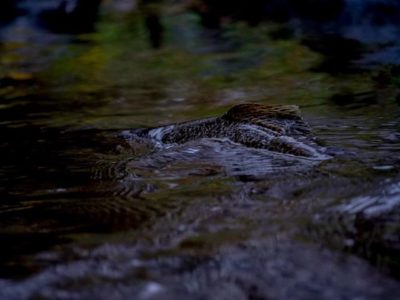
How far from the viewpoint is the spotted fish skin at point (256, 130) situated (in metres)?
2.69

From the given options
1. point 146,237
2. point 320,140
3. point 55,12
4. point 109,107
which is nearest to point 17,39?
point 55,12

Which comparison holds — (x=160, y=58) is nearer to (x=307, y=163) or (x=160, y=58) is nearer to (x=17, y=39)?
(x=17, y=39)

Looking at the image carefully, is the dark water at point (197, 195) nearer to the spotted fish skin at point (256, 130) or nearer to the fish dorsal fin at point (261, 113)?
the spotted fish skin at point (256, 130)

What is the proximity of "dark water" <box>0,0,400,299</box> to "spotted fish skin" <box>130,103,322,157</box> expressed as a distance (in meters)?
0.10

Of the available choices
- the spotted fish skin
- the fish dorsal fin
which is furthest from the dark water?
the fish dorsal fin

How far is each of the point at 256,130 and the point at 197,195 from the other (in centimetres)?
91

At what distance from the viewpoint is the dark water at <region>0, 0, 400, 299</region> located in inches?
55.7

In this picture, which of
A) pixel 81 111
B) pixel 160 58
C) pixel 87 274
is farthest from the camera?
pixel 160 58

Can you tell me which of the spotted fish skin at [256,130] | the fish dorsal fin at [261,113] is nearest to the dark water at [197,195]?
the spotted fish skin at [256,130]

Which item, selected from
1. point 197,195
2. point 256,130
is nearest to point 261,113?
point 256,130

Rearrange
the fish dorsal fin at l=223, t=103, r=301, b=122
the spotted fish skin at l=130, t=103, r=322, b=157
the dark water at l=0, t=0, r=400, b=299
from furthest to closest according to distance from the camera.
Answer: the fish dorsal fin at l=223, t=103, r=301, b=122, the spotted fish skin at l=130, t=103, r=322, b=157, the dark water at l=0, t=0, r=400, b=299

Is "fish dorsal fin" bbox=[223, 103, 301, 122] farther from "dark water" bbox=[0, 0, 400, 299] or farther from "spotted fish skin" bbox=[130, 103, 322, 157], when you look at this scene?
"dark water" bbox=[0, 0, 400, 299]

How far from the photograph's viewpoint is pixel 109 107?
4.37 metres

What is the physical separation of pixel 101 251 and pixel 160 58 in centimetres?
558
